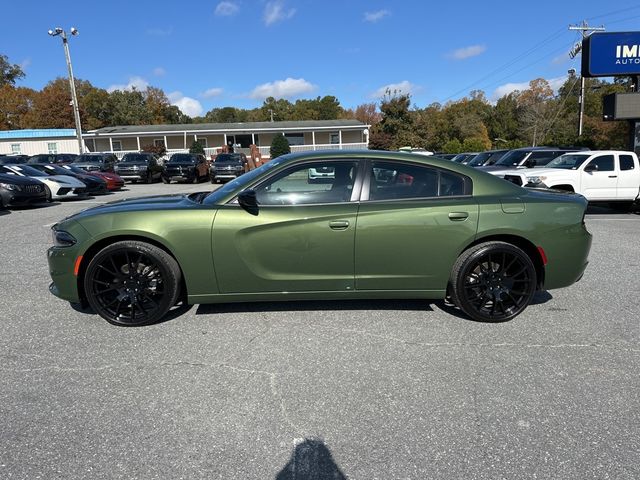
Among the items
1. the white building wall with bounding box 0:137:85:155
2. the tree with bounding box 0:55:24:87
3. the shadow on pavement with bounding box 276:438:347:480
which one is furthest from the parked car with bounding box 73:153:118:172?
the tree with bounding box 0:55:24:87

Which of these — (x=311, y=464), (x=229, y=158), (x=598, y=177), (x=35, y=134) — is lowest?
(x=311, y=464)

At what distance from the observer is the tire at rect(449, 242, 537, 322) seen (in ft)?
13.9

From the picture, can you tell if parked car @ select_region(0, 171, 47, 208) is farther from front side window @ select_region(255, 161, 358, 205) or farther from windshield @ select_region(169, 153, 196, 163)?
windshield @ select_region(169, 153, 196, 163)

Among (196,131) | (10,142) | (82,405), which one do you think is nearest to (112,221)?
Result: (82,405)

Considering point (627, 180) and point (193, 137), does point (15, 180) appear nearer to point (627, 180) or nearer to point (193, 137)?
point (627, 180)

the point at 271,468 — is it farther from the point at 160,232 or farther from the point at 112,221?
the point at 112,221

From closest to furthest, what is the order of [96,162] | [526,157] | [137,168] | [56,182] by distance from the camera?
[56,182] < [526,157] < [137,168] < [96,162]

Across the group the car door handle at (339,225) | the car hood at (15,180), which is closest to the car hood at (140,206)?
the car door handle at (339,225)

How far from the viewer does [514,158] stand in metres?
16.2

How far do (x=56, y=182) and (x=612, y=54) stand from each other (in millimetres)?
20643

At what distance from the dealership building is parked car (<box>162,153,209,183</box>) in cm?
1605

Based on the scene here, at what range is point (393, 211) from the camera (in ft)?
13.5

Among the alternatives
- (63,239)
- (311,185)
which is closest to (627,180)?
(311,185)

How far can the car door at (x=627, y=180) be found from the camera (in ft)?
39.2
